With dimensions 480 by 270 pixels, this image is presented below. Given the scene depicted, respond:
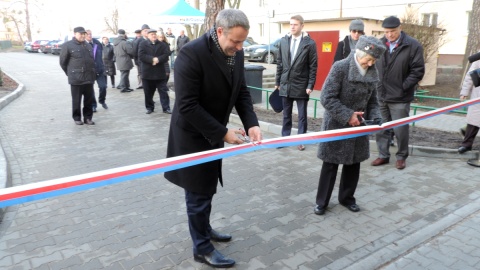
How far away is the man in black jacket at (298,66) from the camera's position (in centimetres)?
609

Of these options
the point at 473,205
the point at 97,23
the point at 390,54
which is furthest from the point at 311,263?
the point at 97,23

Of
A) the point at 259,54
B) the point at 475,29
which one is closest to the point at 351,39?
the point at 475,29

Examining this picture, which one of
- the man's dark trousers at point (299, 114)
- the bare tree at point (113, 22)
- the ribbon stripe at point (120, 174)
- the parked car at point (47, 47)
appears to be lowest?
the man's dark trousers at point (299, 114)

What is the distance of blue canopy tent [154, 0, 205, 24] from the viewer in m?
→ 14.3

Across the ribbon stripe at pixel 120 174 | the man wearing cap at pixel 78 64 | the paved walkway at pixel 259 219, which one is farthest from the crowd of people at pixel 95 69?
the ribbon stripe at pixel 120 174

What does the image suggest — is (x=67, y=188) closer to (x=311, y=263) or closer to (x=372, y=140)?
(x=311, y=263)

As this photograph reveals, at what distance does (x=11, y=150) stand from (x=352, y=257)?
5680 millimetres

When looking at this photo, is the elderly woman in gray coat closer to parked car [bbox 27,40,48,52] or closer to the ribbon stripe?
the ribbon stripe

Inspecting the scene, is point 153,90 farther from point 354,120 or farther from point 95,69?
point 354,120

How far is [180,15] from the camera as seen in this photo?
14.7 metres

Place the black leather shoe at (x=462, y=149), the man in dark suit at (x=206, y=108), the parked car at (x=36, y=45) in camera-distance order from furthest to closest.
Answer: the parked car at (x=36, y=45)
the black leather shoe at (x=462, y=149)
the man in dark suit at (x=206, y=108)

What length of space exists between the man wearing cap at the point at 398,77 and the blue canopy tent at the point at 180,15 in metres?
10.3

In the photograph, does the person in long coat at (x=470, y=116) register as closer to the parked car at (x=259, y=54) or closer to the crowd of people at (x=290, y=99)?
the crowd of people at (x=290, y=99)

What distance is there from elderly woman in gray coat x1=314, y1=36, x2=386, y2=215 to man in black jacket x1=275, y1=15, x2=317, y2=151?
2.11 metres
